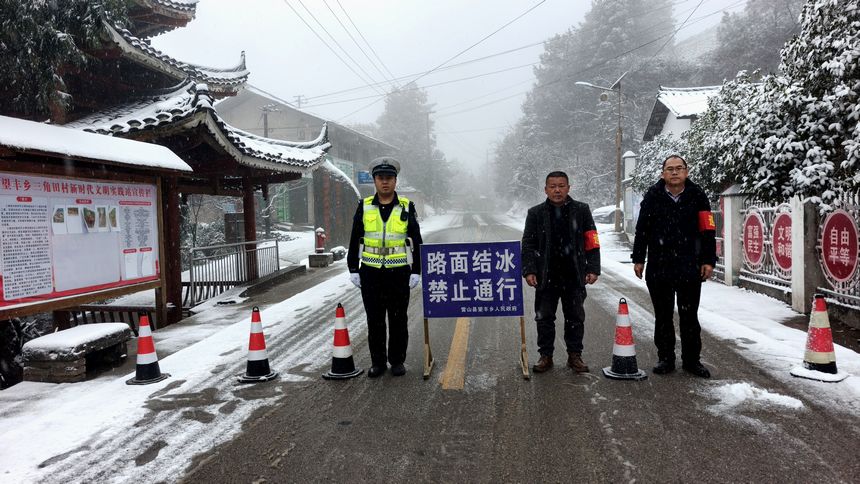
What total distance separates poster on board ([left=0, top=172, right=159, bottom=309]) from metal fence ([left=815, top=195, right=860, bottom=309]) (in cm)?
906

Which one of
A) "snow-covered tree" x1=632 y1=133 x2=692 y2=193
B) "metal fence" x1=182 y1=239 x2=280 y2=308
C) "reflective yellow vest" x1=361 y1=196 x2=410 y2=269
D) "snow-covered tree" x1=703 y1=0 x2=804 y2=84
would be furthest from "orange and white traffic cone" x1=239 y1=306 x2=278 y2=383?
"snow-covered tree" x1=703 y1=0 x2=804 y2=84

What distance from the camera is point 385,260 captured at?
4.93m

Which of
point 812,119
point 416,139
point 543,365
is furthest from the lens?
point 416,139

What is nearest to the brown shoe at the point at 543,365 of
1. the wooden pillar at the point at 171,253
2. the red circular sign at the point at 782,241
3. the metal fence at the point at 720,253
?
the red circular sign at the point at 782,241

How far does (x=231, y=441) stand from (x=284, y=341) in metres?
3.02

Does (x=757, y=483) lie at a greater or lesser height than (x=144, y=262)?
lesser

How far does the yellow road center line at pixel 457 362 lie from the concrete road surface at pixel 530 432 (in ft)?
0.10

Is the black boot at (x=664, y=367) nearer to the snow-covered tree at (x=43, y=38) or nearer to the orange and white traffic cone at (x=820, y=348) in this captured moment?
the orange and white traffic cone at (x=820, y=348)

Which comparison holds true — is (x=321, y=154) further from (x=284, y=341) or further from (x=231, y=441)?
(x=231, y=441)

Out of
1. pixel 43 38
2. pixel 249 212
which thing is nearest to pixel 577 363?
pixel 43 38

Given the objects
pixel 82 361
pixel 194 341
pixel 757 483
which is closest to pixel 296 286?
pixel 194 341

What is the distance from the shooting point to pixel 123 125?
8125 mm

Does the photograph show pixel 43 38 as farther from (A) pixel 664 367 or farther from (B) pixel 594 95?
(B) pixel 594 95

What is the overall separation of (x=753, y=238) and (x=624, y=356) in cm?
628
